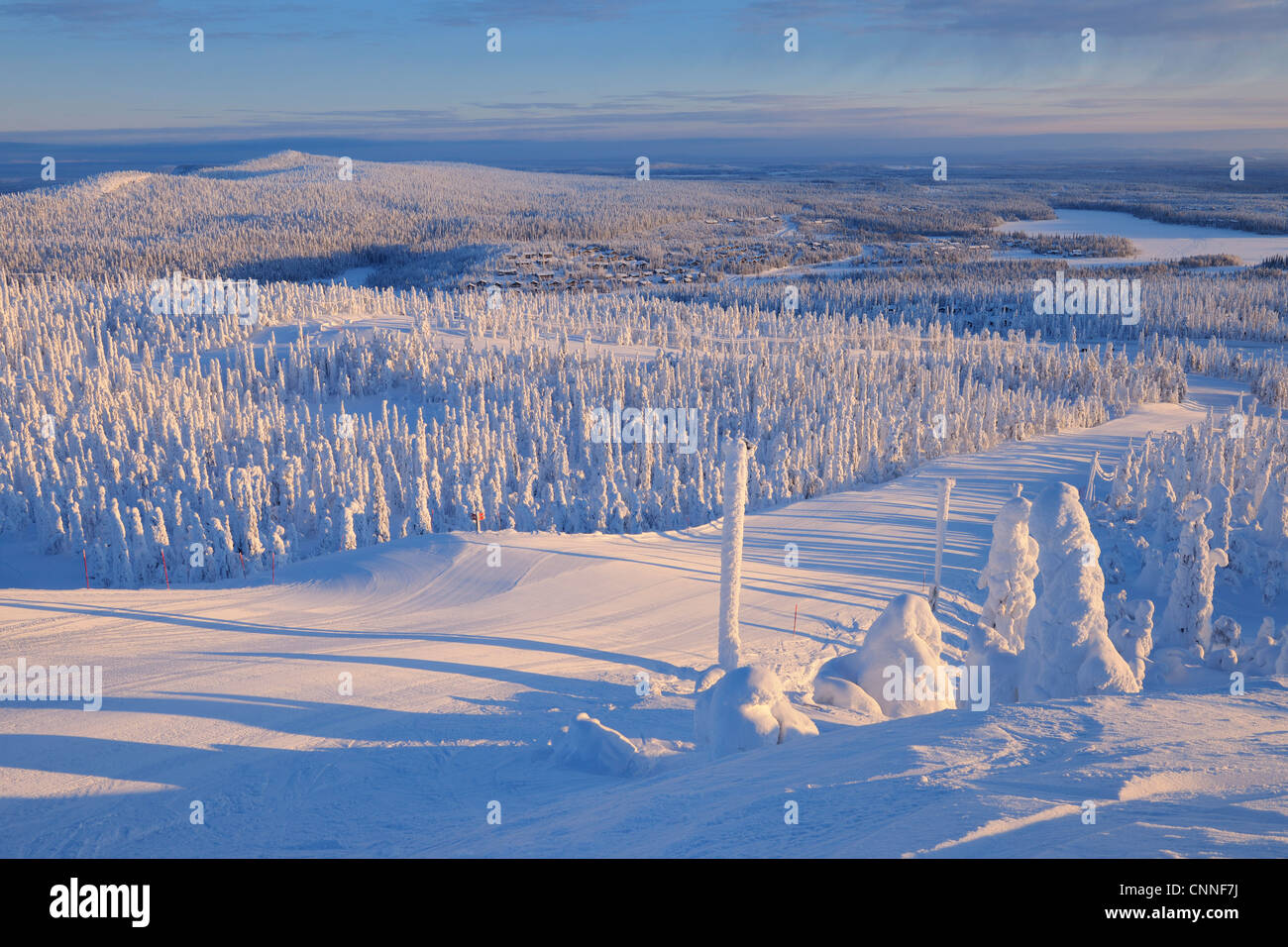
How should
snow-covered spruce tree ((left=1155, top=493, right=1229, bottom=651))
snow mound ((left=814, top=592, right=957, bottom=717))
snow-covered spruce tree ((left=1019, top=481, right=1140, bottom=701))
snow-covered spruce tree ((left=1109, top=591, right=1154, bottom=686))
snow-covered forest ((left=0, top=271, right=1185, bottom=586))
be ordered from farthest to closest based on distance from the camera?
snow-covered forest ((left=0, top=271, right=1185, bottom=586))
snow-covered spruce tree ((left=1155, top=493, right=1229, bottom=651))
snow-covered spruce tree ((left=1109, top=591, right=1154, bottom=686))
snow mound ((left=814, top=592, right=957, bottom=717))
snow-covered spruce tree ((left=1019, top=481, right=1140, bottom=701))

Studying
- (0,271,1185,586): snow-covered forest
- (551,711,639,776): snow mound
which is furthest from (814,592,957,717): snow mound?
(0,271,1185,586): snow-covered forest

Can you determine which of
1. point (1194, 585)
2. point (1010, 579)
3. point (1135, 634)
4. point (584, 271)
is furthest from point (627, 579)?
point (584, 271)

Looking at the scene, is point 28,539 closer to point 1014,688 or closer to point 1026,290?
point 1014,688

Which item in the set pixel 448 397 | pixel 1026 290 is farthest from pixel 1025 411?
pixel 1026 290

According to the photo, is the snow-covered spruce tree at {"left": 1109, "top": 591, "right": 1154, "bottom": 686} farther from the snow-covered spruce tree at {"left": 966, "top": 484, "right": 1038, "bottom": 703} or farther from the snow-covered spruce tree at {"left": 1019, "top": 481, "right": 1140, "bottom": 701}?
the snow-covered spruce tree at {"left": 1019, "top": 481, "right": 1140, "bottom": 701}

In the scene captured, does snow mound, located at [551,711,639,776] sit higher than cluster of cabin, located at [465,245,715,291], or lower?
lower

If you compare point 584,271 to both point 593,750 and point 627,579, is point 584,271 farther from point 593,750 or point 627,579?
point 593,750
